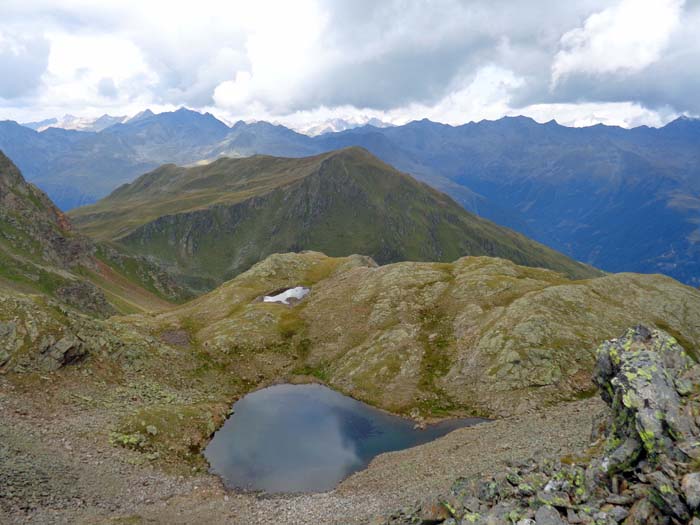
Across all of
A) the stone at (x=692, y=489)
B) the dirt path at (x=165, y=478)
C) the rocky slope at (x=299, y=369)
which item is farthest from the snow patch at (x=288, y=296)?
the stone at (x=692, y=489)

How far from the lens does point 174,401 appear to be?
66.1 meters

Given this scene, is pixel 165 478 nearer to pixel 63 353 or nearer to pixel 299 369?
pixel 63 353

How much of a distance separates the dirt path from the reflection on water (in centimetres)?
370

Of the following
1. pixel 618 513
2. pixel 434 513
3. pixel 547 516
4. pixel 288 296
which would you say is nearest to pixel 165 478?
pixel 434 513

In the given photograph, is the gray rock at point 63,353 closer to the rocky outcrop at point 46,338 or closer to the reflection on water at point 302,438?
the rocky outcrop at point 46,338

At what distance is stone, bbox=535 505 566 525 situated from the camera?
22.7 metres

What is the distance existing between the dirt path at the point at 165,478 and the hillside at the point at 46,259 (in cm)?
7708

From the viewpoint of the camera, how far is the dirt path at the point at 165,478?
129 feet

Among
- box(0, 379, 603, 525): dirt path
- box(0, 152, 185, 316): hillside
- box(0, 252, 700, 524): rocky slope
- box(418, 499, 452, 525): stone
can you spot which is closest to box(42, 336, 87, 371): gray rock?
box(0, 252, 700, 524): rocky slope

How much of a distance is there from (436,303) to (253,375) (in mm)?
42976

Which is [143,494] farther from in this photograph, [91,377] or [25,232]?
[25,232]

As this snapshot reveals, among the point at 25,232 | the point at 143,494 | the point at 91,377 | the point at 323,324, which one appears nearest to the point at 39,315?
the point at 91,377

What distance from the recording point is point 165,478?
49.2 m

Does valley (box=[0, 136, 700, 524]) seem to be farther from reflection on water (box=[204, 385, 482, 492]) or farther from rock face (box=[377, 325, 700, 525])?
rock face (box=[377, 325, 700, 525])
